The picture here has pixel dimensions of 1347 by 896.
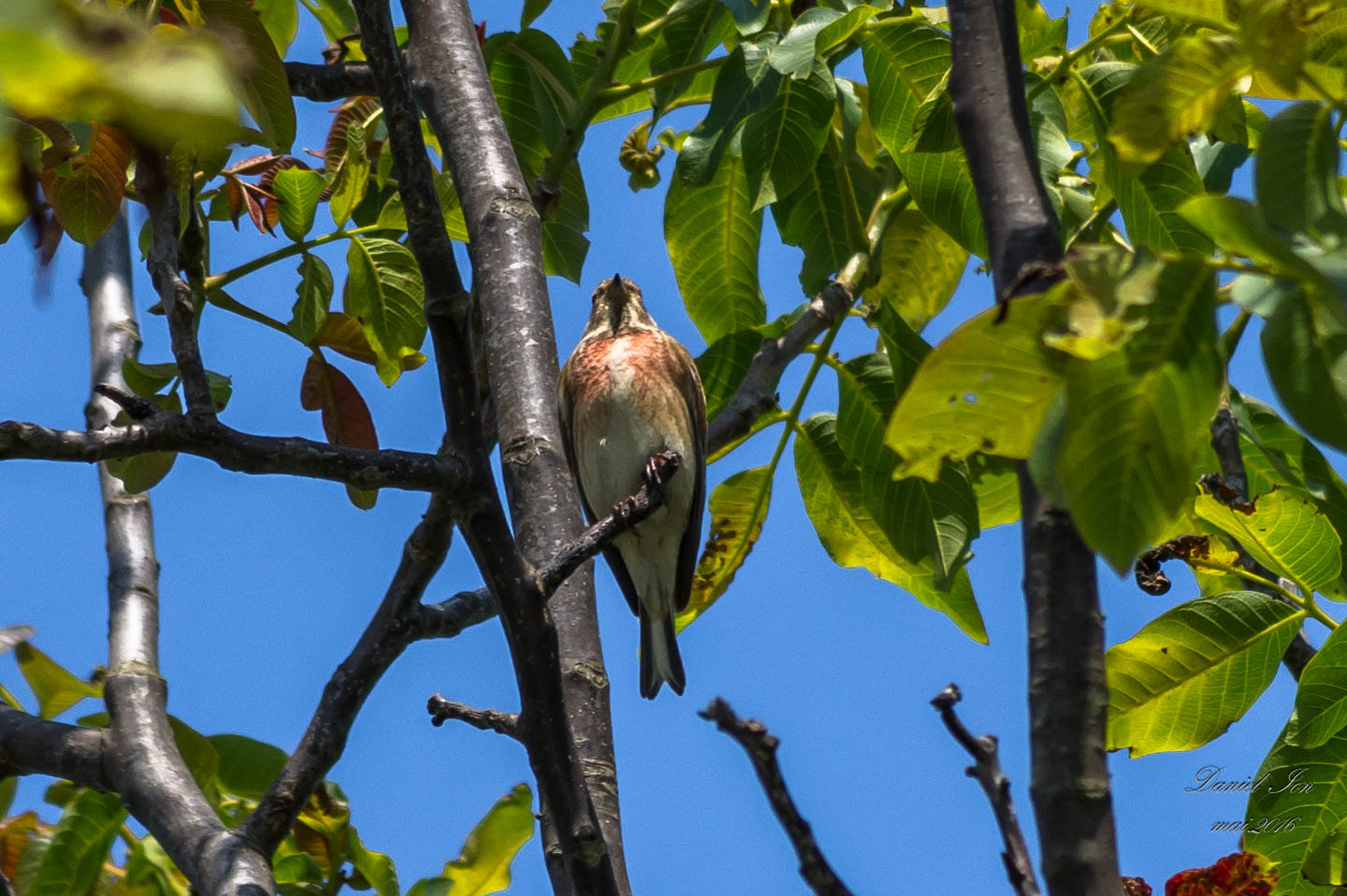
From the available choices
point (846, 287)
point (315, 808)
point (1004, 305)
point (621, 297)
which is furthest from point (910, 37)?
point (621, 297)

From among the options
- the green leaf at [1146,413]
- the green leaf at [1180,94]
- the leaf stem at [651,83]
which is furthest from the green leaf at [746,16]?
the green leaf at [1146,413]

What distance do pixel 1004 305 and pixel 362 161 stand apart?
2432 millimetres

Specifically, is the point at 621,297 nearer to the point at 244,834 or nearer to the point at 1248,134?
the point at 1248,134

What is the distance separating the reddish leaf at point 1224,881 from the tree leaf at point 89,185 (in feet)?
7.33

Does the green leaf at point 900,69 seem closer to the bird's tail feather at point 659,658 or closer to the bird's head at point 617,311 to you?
the bird's tail feather at point 659,658

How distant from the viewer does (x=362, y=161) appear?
3.48 m

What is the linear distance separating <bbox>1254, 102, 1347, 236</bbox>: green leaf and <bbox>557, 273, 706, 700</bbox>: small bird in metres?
4.45

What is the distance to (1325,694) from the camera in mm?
2594

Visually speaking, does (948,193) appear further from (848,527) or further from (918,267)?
(848,527)

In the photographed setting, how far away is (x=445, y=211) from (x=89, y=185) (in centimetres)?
142

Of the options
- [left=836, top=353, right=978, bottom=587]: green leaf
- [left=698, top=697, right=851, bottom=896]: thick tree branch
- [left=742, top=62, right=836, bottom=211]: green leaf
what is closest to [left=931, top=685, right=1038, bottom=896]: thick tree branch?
[left=698, top=697, right=851, bottom=896]: thick tree branch

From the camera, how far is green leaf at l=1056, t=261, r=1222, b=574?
1341 millimetres

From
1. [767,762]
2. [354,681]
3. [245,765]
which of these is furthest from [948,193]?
[245,765]

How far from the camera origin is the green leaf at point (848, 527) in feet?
11.6
